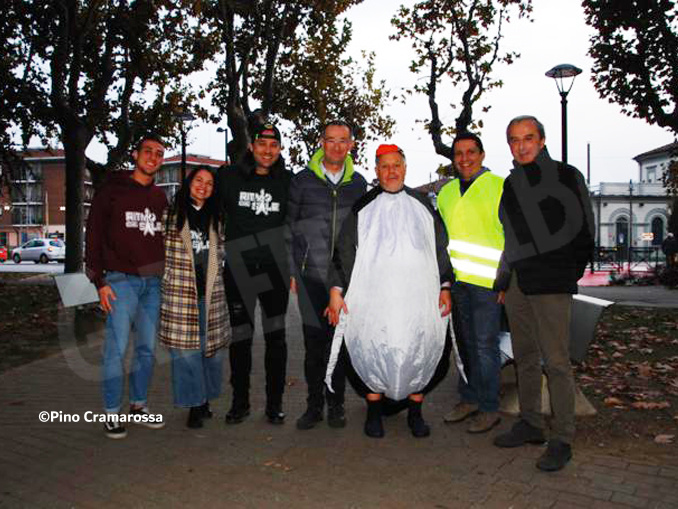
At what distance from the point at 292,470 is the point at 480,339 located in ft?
5.72

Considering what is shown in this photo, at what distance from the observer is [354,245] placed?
4.59m

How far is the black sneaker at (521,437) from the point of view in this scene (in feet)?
14.3

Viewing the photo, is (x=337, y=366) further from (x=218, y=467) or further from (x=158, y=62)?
(x=158, y=62)

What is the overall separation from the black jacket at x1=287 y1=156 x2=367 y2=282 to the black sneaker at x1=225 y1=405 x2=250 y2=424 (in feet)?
3.93

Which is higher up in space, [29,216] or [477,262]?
[29,216]

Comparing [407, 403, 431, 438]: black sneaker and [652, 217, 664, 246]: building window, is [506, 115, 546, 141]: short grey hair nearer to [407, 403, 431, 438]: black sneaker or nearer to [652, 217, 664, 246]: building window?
[407, 403, 431, 438]: black sneaker

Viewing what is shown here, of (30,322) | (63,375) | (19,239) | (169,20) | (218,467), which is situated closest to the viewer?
(218,467)

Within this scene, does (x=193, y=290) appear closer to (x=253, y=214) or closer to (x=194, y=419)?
(x=253, y=214)

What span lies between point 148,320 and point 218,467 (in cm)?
141

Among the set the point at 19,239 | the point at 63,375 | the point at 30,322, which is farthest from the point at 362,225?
the point at 19,239

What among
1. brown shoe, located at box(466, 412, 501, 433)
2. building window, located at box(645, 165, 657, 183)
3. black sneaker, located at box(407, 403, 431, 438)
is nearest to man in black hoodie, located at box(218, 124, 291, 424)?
black sneaker, located at box(407, 403, 431, 438)

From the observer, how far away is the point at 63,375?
672 cm

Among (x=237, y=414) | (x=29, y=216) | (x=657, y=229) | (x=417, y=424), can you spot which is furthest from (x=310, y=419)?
(x=29, y=216)

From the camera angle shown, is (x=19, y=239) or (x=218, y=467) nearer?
(x=218, y=467)
